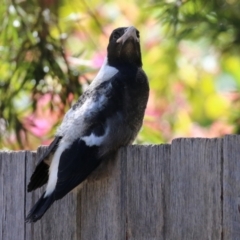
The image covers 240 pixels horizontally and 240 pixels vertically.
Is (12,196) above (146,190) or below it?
below

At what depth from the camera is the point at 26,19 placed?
4418 millimetres

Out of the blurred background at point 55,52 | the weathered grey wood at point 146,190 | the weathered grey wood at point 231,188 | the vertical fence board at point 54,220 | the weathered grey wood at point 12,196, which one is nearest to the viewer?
the weathered grey wood at point 231,188

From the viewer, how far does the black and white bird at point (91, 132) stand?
277 cm

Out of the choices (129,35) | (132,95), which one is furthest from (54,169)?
(129,35)

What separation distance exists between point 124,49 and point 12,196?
3.11 feet

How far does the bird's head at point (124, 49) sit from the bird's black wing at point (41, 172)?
2.66 feet

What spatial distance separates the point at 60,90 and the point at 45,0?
21.6 inches

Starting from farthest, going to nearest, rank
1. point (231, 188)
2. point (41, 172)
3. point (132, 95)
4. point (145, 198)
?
1. point (132, 95)
2. point (41, 172)
3. point (145, 198)
4. point (231, 188)

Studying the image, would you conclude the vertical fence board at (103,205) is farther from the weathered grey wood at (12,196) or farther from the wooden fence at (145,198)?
the weathered grey wood at (12,196)

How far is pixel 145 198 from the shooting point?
263 centimetres

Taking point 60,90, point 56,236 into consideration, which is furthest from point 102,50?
point 56,236

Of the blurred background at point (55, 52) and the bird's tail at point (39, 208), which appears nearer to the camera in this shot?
the bird's tail at point (39, 208)

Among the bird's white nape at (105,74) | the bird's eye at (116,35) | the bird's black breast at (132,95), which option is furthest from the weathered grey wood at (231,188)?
the bird's eye at (116,35)

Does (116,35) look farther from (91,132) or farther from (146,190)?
(146,190)
